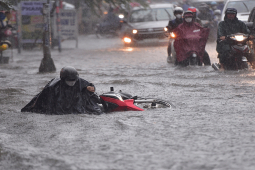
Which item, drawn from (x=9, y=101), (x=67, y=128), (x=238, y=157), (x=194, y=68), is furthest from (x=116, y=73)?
(x=238, y=157)

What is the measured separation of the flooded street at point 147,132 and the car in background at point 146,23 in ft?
34.9

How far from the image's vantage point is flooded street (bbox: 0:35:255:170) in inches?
185

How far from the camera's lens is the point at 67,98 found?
7098 mm

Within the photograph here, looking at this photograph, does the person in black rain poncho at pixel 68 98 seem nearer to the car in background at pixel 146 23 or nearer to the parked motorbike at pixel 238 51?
the parked motorbike at pixel 238 51

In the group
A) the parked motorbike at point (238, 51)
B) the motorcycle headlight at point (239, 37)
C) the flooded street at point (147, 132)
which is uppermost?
the motorcycle headlight at point (239, 37)

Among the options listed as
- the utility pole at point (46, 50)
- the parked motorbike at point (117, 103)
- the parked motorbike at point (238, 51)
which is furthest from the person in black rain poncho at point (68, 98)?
the utility pole at point (46, 50)

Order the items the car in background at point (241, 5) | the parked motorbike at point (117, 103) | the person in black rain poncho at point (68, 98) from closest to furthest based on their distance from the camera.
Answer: the person in black rain poncho at point (68, 98) → the parked motorbike at point (117, 103) → the car in background at point (241, 5)

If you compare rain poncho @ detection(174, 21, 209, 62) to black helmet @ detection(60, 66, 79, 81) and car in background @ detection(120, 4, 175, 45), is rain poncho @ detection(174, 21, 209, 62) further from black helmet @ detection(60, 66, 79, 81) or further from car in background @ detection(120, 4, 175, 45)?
car in background @ detection(120, 4, 175, 45)

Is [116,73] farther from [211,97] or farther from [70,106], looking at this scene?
[70,106]

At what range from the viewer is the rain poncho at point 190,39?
1351 cm

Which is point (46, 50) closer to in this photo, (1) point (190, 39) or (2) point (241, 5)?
(1) point (190, 39)

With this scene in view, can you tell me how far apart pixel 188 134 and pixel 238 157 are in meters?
1.04

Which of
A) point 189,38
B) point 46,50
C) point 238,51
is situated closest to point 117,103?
point 238,51

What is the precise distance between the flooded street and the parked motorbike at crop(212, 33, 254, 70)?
1213 mm
